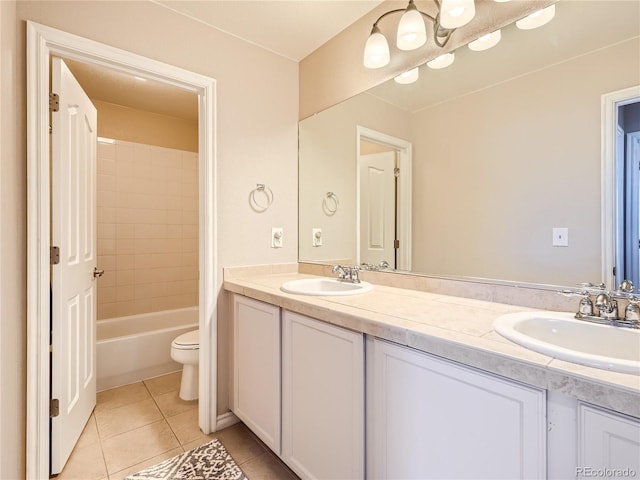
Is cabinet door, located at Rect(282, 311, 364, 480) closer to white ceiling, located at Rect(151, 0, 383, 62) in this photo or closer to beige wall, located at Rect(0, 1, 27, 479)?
beige wall, located at Rect(0, 1, 27, 479)

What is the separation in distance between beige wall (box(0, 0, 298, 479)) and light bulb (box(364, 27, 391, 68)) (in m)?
0.74

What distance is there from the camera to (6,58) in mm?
1155

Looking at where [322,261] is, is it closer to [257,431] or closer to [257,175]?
[257,175]

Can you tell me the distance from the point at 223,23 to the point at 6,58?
40.8 inches

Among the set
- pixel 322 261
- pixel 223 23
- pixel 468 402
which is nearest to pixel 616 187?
pixel 468 402

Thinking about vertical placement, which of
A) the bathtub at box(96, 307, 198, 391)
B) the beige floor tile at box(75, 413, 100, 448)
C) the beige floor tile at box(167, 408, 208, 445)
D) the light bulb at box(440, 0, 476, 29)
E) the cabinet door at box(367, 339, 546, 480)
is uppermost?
the light bulb at box(440, 0, 476, 29)

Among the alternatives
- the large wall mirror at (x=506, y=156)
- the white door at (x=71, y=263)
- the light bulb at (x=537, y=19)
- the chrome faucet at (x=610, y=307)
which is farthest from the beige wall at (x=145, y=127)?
the chrome faucet at (x=610, y=307)

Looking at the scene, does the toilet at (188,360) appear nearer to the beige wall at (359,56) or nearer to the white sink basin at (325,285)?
the white sink basin at (325,285)

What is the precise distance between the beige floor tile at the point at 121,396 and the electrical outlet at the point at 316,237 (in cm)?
156

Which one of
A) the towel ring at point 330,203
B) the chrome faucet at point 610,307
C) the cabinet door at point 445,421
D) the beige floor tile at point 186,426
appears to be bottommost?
the beige floor tile at point 186,426

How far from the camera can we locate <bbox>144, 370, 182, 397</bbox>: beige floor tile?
2246 millimetres

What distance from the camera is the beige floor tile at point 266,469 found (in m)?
1.44

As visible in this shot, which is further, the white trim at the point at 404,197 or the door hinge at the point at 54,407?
the white trim at the point at 404,197

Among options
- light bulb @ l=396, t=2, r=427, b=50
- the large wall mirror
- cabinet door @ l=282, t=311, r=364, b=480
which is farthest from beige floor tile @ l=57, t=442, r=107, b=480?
light bulb @ l=396, t=2, r=427, b=50
